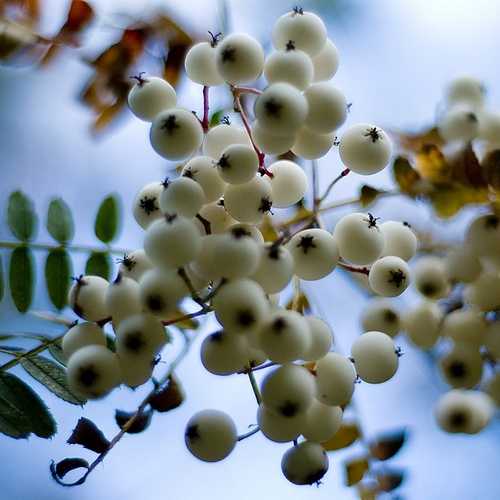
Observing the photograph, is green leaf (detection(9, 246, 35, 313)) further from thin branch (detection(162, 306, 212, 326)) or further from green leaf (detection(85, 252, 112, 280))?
thin branch (detection(162, 306, 212, 326))

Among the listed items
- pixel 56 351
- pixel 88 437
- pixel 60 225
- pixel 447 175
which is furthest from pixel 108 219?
pixel 447 175

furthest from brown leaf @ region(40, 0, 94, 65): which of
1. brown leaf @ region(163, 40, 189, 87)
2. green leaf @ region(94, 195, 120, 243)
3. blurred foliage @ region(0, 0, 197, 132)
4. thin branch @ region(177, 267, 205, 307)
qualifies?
thin branch @ region(177, 267, 205, 307)

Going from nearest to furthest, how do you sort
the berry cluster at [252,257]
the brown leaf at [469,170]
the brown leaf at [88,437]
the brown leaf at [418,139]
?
the berry cluster at [252,257]
the brown leaf at [88,437]
the brown leaf at [469,170]
the brown leaf at [418,139]

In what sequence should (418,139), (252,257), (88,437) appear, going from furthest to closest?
(418,139) < (88,437) < (252,257)

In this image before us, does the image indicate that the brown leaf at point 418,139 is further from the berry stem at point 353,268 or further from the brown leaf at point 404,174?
the berry stem at point 353,268

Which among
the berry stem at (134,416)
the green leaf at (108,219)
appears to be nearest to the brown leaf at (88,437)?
the berry stem at (134,416)

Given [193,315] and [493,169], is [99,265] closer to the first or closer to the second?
[193,315]
